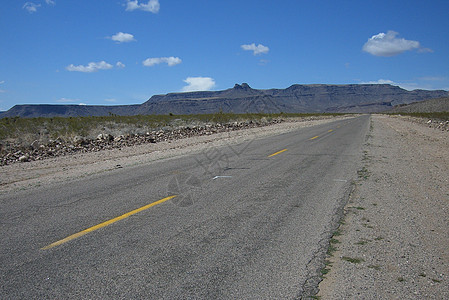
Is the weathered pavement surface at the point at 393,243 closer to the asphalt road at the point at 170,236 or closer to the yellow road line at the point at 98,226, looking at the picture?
the asphalt road at the point at 170,236

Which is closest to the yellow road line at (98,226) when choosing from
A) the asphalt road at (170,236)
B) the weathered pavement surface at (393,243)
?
the asphalt road at (170,236)

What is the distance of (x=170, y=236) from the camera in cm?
469

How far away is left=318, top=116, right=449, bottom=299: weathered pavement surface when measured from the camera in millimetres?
3408

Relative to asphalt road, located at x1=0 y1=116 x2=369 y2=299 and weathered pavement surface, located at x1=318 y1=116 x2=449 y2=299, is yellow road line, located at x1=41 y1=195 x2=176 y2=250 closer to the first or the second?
asphalt road, located at x1=0 y1=116 x2=369 y2=299

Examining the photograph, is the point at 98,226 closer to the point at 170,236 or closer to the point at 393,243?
the point at 170,236

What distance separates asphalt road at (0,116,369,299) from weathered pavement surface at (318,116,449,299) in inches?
11.5

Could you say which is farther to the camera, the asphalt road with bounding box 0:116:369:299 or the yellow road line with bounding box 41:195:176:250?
the yellow road line with bounding box 41:195:176:250

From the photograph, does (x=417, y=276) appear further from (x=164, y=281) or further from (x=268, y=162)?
(x=268, y=162)

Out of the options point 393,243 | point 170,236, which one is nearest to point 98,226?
point 170,236

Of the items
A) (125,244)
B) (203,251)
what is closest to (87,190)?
(125,244)

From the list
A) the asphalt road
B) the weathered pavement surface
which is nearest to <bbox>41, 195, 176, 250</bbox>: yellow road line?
the asphalt road

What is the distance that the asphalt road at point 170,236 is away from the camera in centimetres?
342

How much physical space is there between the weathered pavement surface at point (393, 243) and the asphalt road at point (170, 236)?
A: 293 millimetres

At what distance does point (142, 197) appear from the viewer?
22.3 ft
